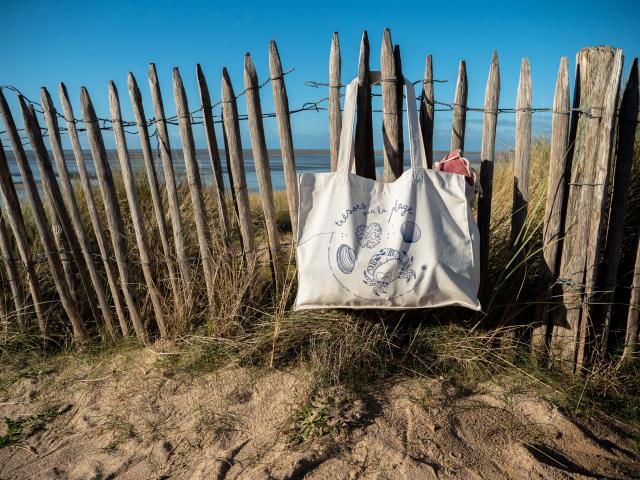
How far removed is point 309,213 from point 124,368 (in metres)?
1.73

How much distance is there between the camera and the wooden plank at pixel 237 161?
276cm

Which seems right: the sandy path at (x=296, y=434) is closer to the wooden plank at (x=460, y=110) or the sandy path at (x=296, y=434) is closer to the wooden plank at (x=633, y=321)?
the wooden plank at (x=633, y=321)

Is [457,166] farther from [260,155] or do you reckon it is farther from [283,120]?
[260,155]

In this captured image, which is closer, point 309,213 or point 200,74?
point 309,213

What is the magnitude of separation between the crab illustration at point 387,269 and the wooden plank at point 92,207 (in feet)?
5.89

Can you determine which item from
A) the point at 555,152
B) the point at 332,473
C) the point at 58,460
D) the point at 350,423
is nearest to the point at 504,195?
the point at 555,152

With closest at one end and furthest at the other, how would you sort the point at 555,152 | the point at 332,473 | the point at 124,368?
1. the point at 332,473
2. the point at 555,152
3. the point at 124,368

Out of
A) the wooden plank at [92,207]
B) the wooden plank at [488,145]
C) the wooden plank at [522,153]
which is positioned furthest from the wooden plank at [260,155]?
the wooden plank at [522,153]

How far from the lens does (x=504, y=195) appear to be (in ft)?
13.6

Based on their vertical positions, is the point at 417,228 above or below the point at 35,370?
above

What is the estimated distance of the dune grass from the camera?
271 cm

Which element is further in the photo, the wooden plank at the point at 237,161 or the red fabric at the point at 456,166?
the wooden plank at the point at 237,161

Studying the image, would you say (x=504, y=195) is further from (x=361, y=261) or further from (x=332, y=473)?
(x=332, y=473)

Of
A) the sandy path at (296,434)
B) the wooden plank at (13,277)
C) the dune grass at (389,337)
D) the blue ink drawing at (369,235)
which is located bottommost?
the sandy path at (296,434)
